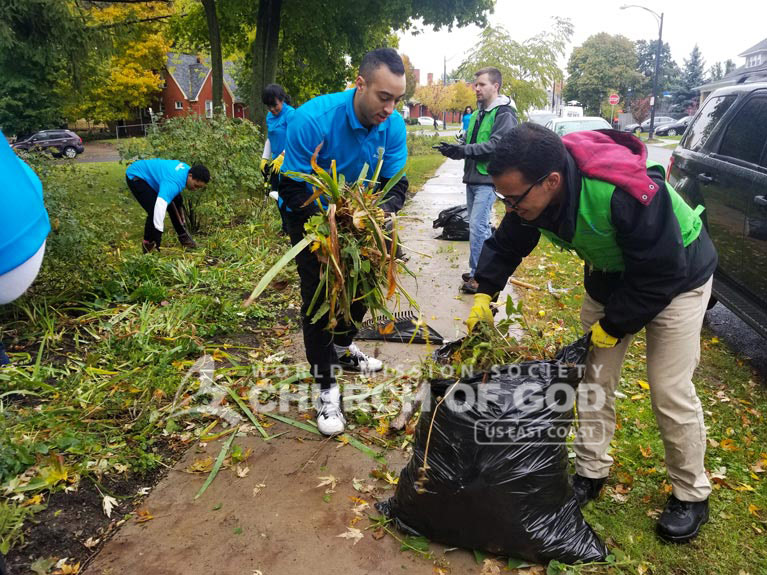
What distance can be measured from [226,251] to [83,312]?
6.72 feet

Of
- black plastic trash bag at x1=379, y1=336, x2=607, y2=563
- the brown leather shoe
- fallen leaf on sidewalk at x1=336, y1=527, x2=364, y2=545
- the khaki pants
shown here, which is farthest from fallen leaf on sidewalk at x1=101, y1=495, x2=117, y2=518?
the brown leather shoe

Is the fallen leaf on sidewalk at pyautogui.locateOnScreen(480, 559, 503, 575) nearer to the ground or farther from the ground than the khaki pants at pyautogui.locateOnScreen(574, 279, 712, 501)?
nearer to the ground

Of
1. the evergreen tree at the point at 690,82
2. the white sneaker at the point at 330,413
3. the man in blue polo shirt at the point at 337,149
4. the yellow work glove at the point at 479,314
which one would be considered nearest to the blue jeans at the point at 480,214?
the man in blue polo shirt at the point at 337,149

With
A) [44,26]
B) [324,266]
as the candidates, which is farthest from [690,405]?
[44,26]

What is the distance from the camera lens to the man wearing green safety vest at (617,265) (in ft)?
6.63

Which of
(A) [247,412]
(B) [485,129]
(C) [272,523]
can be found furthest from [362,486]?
(B) [485,129]

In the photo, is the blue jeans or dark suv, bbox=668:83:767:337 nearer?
dark suv, bbox=668:83:767:337

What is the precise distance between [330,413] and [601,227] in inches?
72.0

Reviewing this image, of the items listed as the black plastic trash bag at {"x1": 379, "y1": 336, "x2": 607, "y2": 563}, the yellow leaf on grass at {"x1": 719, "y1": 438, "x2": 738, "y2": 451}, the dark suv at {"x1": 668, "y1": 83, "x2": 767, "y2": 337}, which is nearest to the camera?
the black plastic trash bag at {"x1": 379, "y1": 336, "x2": 607, "y2": 563}

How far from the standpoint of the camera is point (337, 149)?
122 inches

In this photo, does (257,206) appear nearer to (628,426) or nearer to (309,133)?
(309,133)

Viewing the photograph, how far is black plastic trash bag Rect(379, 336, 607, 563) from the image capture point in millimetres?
2102

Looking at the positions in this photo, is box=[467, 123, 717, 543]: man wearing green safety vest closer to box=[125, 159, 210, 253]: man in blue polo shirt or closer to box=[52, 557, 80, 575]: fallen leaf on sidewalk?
box=[52, 557, 80, 575]: fallen leaf on sidewalk

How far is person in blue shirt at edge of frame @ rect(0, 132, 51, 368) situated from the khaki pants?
2.18 meters
